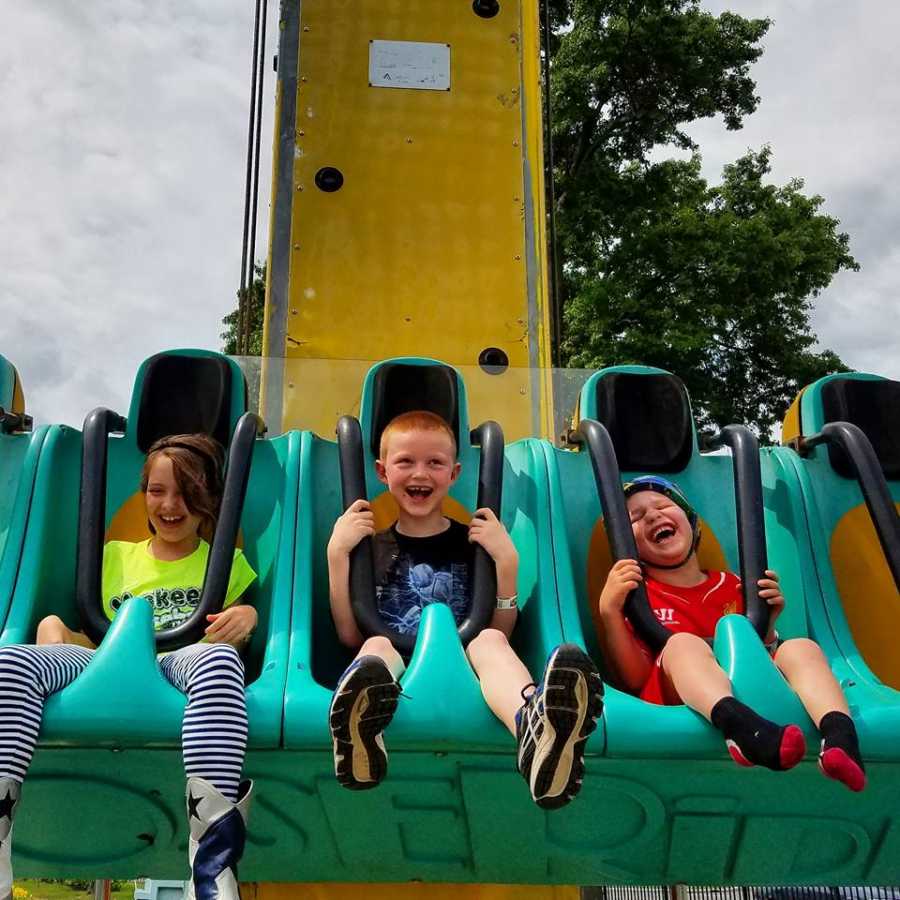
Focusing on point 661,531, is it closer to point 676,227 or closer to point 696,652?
point 696,652

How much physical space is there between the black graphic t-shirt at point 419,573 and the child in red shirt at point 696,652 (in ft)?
1.11

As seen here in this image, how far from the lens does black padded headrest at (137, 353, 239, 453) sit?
2.67 m

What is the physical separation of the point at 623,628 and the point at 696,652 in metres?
0.25

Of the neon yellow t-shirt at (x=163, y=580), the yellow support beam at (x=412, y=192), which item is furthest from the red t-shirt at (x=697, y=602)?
the yellow support beam at (x=412, y=192)

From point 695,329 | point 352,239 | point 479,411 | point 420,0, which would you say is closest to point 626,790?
point 479,411

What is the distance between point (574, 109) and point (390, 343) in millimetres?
8491

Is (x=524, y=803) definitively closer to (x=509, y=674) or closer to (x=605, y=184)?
(x=509, y=674)

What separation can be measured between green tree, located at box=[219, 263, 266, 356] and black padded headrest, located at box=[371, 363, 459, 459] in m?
1.55

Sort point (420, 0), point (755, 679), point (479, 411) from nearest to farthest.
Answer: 1. point (755, 679)
2. point (479, 411)
3. point (420, 0)

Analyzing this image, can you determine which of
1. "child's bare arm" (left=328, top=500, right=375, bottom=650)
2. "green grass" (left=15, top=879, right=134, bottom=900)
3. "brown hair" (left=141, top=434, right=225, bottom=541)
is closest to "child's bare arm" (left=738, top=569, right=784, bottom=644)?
"child's bare arm" (left=328, top=500, right=375, bottom=650)

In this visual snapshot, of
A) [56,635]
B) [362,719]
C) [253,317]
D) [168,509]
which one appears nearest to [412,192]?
[168,509]

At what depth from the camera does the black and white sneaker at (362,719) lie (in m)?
1.51

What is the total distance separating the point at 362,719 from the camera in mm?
1526

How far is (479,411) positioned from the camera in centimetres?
322
